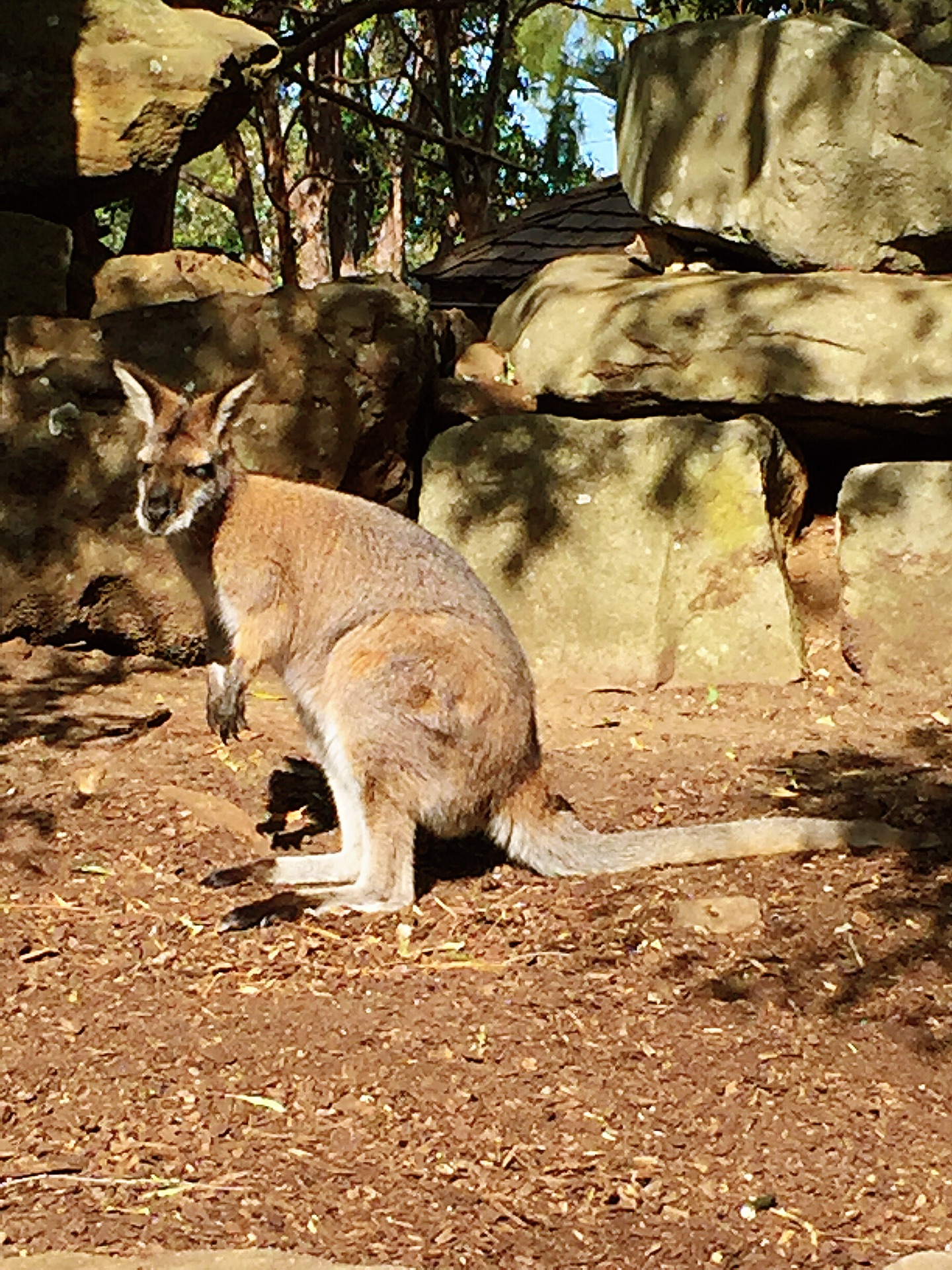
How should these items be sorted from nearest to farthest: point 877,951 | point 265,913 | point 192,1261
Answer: point 192,1261
point 877,951
point 265,913

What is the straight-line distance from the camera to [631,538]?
7484 millimetres

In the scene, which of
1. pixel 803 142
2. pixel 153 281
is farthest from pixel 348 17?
pixel 803 142

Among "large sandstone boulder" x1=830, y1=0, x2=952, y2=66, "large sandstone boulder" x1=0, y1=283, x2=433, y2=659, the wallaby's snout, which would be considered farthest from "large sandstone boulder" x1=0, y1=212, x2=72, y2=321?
"large sandstone boulder" x1=830, y1=0, x2=952, y2=66

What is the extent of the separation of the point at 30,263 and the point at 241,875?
4.02m

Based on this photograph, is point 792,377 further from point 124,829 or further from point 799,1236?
point 799,1236

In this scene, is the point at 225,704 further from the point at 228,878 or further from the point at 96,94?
the point at 96,94

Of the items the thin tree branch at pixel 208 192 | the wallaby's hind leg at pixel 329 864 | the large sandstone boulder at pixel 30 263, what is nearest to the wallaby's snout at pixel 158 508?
the wallaby's hind leg at pixel 329 864

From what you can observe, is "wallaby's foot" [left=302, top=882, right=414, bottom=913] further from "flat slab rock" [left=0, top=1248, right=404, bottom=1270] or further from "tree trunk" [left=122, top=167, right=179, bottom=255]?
"tree trunk" [left=122, top=167, right=179, bottom=255]

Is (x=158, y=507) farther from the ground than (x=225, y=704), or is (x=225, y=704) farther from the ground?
(x=158, y=507)

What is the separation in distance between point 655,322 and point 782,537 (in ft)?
4.09

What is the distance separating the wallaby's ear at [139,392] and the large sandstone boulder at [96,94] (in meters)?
2.99

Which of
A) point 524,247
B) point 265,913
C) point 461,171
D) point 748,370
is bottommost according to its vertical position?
point 265,913

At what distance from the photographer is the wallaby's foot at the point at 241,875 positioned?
16.0ft

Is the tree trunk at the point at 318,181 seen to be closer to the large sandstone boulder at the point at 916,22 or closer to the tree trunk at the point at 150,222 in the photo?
the tree trunk at the point at 150,222
